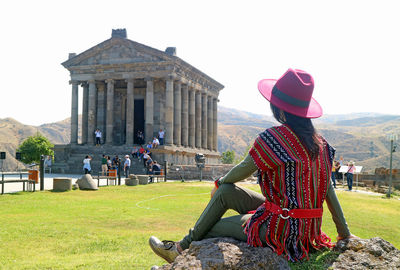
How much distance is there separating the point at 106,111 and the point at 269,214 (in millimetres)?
45908

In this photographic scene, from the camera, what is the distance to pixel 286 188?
420 centimetres

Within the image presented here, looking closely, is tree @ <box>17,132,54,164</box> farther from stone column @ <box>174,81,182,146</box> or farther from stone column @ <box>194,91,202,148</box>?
stone column @ <box>194,91,202,148</box>

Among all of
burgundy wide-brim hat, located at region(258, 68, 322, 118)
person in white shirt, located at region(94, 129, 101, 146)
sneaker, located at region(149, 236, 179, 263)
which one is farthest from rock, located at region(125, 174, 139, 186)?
burgundy wide-brim hat, located at region(258, 68, 322, 118)

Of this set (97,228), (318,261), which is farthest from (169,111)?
(318,261)

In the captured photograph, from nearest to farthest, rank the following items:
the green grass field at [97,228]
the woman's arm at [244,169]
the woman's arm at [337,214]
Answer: the woman's arm at [244,169], the woman's arm at [337,214], the green grass field at [97,228]

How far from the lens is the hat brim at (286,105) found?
4438mm

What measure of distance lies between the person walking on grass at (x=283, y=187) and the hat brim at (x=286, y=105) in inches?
0.4

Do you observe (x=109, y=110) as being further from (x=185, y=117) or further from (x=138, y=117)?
(x=185, y=117)

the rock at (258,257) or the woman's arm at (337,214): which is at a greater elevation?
Answer: the woman's arm at (337,214)

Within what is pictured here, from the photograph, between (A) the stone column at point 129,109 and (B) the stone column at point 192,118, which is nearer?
(A) the stone column at point 129,109

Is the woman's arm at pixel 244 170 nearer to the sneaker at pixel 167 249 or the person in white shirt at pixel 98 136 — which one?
the sneaker at pixel 167 249

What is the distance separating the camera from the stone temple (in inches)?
1740

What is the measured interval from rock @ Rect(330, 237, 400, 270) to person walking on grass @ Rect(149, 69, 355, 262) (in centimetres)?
22

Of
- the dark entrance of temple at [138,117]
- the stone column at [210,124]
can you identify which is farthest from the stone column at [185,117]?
the stone column at [210,124]
